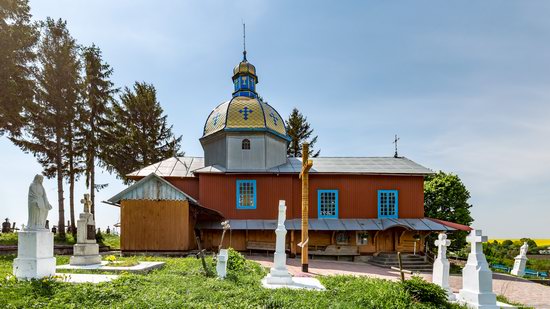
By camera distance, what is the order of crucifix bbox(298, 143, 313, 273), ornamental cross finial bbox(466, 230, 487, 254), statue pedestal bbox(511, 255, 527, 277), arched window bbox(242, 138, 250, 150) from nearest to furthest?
1. ornamental cross finial bbox(466, 230, 487, 254)
2. crucifix bbox(298, 143, 313, 273)
3. statue pedestal bbox(511, 255, 527, 277)
4. arched window bbox(242, 138, 250, 150)

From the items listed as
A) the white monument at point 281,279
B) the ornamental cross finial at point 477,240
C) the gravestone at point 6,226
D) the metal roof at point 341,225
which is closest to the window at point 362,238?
the metal roof at point 341,225

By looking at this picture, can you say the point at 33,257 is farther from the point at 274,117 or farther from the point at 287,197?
the point at 274,117

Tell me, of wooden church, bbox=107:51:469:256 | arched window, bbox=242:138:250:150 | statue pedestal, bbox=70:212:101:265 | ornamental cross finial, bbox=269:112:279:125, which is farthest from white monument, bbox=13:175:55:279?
ornamental cross finial, bbox=269:112:279:125

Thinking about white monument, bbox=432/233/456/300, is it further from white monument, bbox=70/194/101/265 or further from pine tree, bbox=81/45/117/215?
pine tree, bbox=81/45/117/215

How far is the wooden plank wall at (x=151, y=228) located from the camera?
16234 mm

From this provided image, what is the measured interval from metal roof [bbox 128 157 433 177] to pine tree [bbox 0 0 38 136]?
640 centimetres

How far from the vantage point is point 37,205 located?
8867 millimetres

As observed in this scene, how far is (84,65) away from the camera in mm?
22594

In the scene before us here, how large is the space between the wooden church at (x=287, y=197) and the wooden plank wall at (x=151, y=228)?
2.71 feet

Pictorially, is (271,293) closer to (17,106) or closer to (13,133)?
(17,106)

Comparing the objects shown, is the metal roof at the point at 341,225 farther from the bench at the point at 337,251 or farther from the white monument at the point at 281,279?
the white monument at the point at 281,279

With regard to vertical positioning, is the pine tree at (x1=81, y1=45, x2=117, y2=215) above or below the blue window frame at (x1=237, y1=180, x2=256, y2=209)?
above

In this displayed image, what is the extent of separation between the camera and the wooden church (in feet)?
59.1

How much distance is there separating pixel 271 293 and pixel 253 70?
17592 mm
